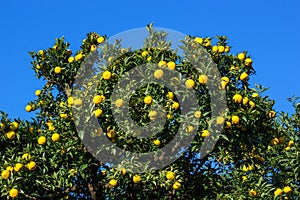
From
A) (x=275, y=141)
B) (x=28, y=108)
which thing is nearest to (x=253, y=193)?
(x=275, y=141)

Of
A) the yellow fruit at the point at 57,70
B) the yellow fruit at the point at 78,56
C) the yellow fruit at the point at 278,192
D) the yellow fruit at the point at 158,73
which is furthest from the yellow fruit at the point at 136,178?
the yellow fruit at the point at 57,70

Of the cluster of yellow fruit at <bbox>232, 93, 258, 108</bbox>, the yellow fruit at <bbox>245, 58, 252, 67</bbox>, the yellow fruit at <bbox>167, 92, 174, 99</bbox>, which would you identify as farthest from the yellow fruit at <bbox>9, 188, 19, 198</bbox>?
the yellow fruit at <bbox>245, 58, 252, 67</bbox>

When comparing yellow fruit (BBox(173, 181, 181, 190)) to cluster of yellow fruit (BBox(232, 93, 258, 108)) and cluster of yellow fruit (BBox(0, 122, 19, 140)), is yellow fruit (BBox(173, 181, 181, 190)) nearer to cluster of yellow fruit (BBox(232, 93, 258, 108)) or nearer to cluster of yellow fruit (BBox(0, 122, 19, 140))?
cluster of yellow fruit (BBox(232, 93, 258, 108))

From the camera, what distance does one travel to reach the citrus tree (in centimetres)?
752

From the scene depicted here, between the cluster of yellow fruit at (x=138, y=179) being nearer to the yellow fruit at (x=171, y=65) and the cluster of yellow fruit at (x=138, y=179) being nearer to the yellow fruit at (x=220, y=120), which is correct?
the yellow fruit at (x=220, y=120)

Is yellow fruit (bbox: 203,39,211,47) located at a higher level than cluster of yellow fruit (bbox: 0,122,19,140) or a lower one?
higher

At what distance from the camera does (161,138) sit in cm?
767

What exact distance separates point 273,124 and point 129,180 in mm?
2399

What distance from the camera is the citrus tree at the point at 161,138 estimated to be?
7.52 meters

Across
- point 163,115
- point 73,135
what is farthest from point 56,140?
point 163,115

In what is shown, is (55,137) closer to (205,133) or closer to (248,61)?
(205,133)

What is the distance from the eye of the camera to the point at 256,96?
8117 millimetres

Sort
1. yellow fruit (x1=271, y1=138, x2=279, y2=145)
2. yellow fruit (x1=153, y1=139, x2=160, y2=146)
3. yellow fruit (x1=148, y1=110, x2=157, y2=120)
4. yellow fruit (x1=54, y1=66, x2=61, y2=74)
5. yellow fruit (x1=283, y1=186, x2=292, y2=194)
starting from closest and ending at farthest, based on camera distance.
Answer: yellow fruit (x1=148, y1=110, x2=157, y2=120) → yellow fruit (x1=153, y1=139, x2=160, y2=146) → yellow fruit (x1=283, y1=186, x2=292, y2=194) → yellow fruit (x1=271, y1=138, x2=279, y2=145) → yellow fruit (x1=54, y1=66, x2=61, y2=74)

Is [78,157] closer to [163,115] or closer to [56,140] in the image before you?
[56,140]
